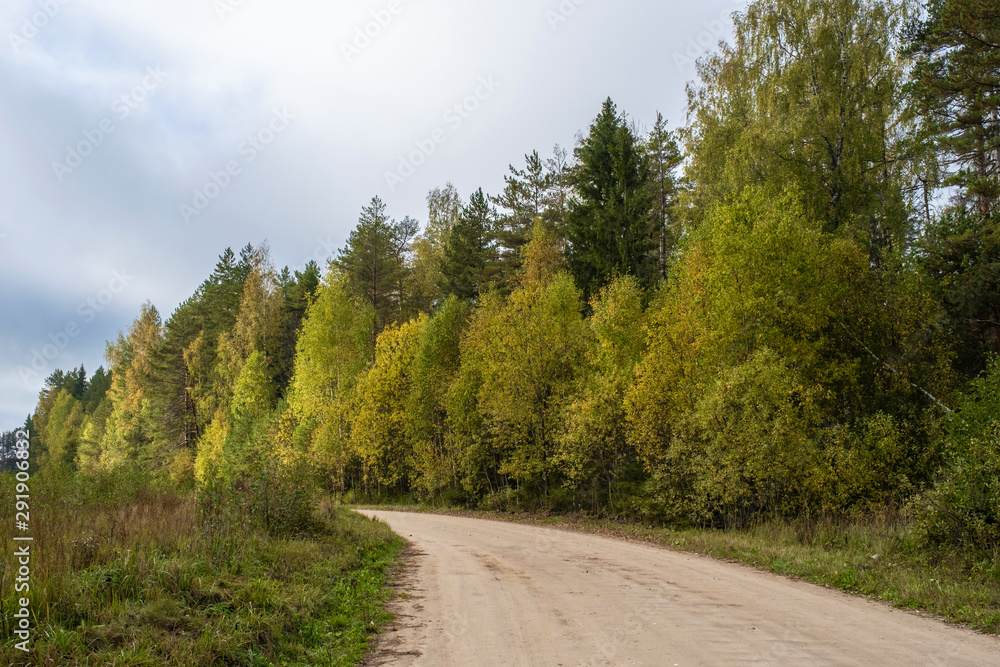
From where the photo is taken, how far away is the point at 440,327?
31.6m

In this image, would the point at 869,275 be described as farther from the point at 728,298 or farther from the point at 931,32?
the point at 931,32

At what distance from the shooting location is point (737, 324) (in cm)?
1712

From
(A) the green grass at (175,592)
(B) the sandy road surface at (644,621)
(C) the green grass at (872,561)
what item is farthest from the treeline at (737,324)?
(B) the sandy road surface at (644,621)

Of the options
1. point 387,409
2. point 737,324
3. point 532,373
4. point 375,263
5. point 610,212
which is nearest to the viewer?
point 737,324

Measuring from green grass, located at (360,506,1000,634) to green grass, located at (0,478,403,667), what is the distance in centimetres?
753

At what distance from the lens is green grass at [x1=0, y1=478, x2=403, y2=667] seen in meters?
5.14

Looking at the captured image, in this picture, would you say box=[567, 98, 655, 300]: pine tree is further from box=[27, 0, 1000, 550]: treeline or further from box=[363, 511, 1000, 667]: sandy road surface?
box=[363, 511, 1000, 667]: sandy road surface

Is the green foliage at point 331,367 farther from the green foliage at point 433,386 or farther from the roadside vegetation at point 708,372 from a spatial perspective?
the green foliage at point 433,386

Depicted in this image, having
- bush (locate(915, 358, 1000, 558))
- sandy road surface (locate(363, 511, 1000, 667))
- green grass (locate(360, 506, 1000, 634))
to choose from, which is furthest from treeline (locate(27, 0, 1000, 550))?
sandy road surface (locate(363, 511, 1000, 667))

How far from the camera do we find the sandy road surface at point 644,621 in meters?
5.93

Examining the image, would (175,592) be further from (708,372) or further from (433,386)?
(433,386)

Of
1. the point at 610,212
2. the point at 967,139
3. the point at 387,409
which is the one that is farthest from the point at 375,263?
the point at 967,139

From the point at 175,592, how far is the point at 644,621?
5516 mm

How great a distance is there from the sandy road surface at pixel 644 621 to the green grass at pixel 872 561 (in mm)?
503
